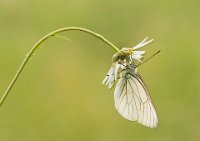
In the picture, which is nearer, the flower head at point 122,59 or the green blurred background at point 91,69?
the flower head at point 122,59

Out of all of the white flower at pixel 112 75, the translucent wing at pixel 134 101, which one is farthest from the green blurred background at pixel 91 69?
the white flower at pixel 112 75

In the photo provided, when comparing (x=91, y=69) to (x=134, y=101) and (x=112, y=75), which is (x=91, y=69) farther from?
(x=112, y=75)

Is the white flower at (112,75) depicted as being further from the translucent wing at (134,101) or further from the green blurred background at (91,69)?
the green blurred background at (91,69)

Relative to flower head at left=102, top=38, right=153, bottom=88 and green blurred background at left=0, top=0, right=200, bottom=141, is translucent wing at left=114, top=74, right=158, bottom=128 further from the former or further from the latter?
green blurred background at left=0, top=0, right=200, bottom=141

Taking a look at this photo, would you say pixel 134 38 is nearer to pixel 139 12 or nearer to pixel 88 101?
pixel 139 12

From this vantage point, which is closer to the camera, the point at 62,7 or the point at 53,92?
the point at 53,92

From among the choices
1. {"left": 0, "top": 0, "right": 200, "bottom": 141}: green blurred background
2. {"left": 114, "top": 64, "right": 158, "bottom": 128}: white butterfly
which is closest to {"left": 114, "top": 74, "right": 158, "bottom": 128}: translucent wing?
{"left": 114, "top": 64, "right": 158, "bottom": 128}: white butterfly

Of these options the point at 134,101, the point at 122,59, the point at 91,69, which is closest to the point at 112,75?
the point at 122,59

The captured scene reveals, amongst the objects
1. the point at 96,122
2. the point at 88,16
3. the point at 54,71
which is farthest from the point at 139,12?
the point at 96,122
